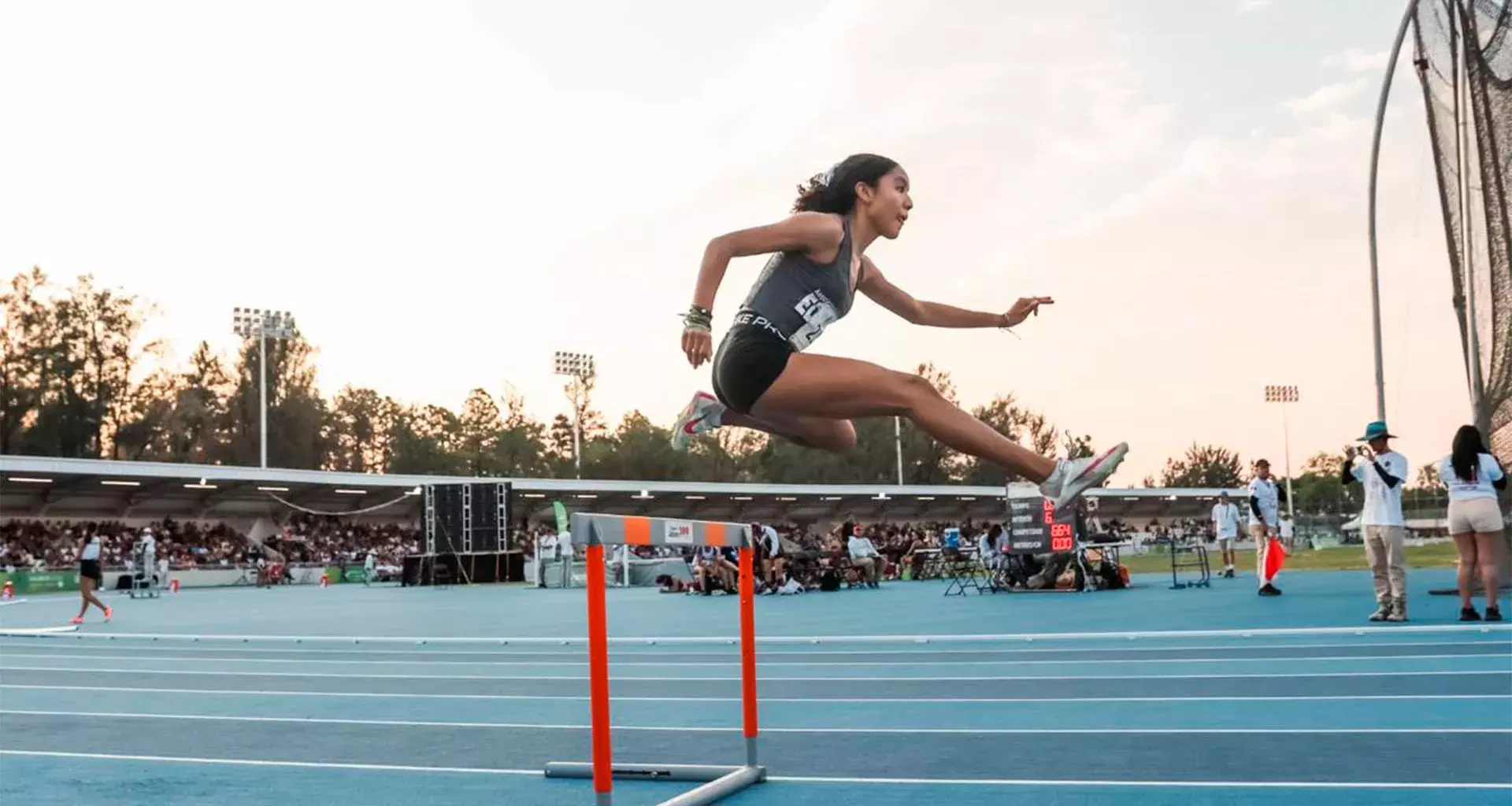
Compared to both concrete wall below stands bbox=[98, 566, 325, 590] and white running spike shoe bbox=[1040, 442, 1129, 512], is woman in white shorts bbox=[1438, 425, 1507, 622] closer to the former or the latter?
white running spike shoe bbox=[1040, 442, 1129, 512]

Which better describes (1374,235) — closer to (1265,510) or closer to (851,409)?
(1265,510)

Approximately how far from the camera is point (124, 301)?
65750 mm

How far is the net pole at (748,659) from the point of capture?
5.51 m

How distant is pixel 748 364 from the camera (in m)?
3.05

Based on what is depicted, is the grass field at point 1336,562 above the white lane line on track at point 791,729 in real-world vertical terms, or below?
below

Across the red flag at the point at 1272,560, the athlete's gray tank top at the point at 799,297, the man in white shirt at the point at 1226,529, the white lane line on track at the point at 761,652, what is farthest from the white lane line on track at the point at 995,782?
the man in white shirt at the point at 1226,529

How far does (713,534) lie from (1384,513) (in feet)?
28.6

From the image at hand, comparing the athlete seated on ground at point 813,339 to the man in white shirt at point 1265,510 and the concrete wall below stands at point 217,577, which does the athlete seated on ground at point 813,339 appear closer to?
the man in white shirt at point 1265,510

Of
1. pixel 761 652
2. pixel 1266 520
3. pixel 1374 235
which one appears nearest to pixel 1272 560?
pixel 1266 520

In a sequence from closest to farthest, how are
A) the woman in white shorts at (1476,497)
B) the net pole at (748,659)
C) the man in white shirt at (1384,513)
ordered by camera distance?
the net pole at (748,659)
the woman in white shorts at (1476,497)
the man in white shirt at (1384,513)

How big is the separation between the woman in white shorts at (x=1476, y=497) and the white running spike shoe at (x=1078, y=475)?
8.47 metres

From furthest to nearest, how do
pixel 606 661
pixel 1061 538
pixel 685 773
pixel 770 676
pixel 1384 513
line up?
pixel 1061 538 → pixel 1384 513 → pixel 770 676 → pixel 685 773 → pixel 606 661

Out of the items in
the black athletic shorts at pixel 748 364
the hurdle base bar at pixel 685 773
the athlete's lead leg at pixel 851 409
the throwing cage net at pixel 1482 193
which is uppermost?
the throwing cage net at pixel 1482 193

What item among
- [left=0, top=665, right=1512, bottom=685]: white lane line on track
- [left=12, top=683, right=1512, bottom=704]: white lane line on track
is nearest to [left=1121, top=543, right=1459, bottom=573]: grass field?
[left=0, top=665, right=1512, bottom=685]: white lane line on track
